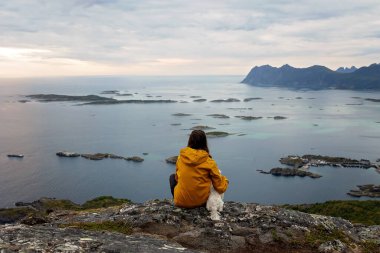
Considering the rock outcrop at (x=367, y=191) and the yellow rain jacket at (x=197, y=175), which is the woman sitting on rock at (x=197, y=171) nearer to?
the yellow rain jacket at (x=197, y=175)

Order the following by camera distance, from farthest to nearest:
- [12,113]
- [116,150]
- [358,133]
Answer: [12,113] < [358,133] < [116,150]

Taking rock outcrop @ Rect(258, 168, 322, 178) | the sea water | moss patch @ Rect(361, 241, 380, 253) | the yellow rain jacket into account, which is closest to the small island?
the sea water

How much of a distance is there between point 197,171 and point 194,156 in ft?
1.33

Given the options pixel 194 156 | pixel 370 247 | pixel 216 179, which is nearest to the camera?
pixel 194 156

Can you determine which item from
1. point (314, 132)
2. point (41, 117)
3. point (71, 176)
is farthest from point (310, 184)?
point (41, 117)

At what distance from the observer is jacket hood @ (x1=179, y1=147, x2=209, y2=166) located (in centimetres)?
957

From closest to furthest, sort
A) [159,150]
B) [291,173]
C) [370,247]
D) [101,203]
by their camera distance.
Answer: [370,247], [101,203], [291,173], [159,150]

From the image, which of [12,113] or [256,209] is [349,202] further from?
[12,113]

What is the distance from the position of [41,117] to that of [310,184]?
134 metres

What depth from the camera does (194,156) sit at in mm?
9586

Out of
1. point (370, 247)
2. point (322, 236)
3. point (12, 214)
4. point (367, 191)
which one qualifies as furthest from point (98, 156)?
point (370, 247)

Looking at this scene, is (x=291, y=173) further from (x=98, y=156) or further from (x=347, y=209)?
(x=98, y=156)

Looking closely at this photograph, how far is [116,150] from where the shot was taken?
4309 inches

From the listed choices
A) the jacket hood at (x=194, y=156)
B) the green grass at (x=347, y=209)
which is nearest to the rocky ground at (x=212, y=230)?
the jacket hood at (x=194, y=156)
